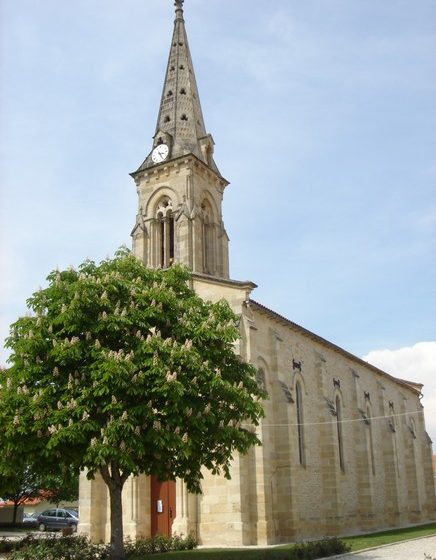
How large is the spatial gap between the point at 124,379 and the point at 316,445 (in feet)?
56.7

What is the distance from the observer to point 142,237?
31.9m

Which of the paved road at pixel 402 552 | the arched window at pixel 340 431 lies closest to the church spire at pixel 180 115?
the arched window at pixel 340 431

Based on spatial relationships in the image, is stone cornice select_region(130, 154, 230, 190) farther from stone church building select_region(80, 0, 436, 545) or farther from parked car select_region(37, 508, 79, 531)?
parked car select_region(37, 508, 79, 531)

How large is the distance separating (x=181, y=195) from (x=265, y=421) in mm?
12506

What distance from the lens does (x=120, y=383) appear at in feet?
46.3

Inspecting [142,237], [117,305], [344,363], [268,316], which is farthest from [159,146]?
[117,305]

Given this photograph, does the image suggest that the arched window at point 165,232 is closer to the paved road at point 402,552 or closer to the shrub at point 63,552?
the shrub at point 63,552

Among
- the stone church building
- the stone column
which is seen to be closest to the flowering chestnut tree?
the stone church building

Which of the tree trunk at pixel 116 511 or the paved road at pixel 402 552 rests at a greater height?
the tree trunk at pixel 116 511

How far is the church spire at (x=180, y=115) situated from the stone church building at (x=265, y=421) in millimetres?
72

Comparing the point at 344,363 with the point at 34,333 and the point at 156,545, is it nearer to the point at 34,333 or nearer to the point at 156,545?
the point at 156,545

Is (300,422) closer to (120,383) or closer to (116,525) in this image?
(116,525)

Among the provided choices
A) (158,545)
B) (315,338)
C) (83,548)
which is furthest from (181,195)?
(83,548)

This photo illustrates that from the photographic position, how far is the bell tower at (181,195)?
101ft
